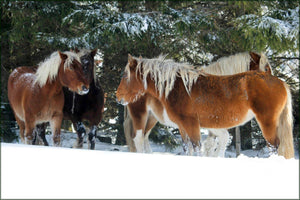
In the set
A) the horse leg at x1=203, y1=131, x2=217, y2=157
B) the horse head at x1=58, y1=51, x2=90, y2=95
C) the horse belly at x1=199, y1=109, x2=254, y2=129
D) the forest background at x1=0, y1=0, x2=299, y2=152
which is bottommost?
the horse leg at x1=203, y1=131, x2=217, y2=157

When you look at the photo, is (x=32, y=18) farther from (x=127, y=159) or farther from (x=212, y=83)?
(x=127, y=159)

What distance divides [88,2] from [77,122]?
2292 mm

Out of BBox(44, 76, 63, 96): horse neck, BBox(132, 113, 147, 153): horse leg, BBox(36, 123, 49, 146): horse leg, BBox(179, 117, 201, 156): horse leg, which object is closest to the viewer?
BBox(179, 117, 201, 156): horse leg

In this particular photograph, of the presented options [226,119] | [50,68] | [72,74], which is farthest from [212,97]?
[50,68]

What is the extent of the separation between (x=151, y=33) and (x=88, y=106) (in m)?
1.70

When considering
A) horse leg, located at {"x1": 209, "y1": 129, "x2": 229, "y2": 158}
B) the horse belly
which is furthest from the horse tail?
horse leg, located at {"x1": 209, "y1": 129, "x2": 229, "y2": 158}

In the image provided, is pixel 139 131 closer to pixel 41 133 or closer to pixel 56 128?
pixel 56 128

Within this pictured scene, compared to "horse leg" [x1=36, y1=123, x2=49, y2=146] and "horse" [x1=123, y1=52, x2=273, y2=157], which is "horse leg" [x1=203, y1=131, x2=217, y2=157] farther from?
"horse leg" [x1=36, y1=123, x2=49, y2=146]

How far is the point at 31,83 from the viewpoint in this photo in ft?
18.5

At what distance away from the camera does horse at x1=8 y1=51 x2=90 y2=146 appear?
530cm

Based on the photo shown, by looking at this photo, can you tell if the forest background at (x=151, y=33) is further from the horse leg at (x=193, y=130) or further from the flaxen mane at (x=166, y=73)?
the horse leg at (x=193, y=130)

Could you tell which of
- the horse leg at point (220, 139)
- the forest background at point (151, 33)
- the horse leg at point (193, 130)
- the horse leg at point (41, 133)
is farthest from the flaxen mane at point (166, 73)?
the horse leg at point (41, 133)

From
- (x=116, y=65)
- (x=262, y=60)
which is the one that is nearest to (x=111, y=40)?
Result: (x=116, y=65)

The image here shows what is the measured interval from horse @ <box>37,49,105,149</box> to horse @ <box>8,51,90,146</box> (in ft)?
1.57
